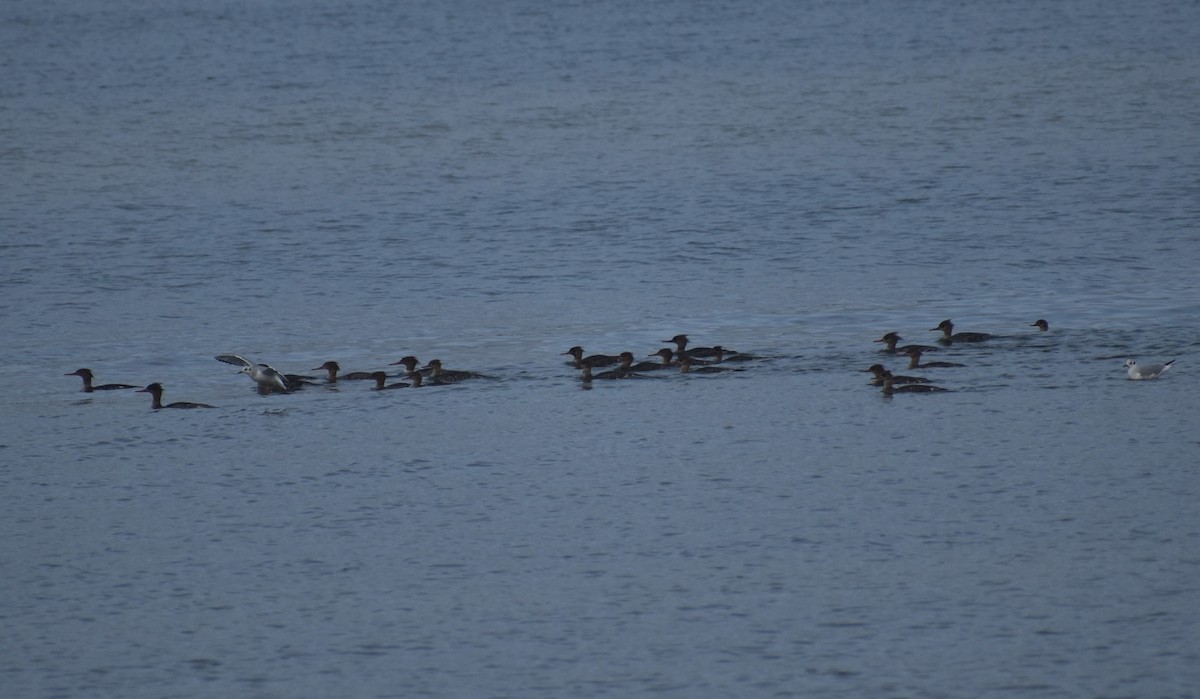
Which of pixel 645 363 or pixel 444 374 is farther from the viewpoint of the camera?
pixel 645 363

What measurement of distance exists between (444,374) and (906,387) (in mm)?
4838

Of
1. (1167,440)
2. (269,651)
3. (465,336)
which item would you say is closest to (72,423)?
(465,336)

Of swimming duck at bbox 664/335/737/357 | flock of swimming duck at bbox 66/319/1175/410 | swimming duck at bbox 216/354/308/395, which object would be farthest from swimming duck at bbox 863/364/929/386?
swimming duck at bbox 216/354/308/395

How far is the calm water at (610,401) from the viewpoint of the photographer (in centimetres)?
1084

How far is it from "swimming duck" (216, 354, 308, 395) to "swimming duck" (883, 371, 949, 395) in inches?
240

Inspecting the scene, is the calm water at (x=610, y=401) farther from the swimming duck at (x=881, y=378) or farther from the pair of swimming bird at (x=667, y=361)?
the pair of swimming bird at (x=667, y=361)

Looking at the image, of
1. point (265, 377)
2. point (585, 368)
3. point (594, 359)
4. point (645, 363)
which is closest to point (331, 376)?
point (265, 377)

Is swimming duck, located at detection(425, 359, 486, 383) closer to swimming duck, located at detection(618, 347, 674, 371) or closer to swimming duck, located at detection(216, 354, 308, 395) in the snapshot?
swimming duck, located at detection(216, 354, 308, 395)

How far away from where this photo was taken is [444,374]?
17875 millimetres

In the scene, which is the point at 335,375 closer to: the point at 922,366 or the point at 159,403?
the point at 159,403

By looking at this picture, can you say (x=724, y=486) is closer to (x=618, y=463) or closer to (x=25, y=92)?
(x=618, y=463)

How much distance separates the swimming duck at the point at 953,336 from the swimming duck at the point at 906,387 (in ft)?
6.06

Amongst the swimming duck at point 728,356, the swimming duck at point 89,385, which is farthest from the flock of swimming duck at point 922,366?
the swimming duck at point 89,385

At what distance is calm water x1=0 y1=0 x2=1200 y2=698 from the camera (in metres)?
10.8
